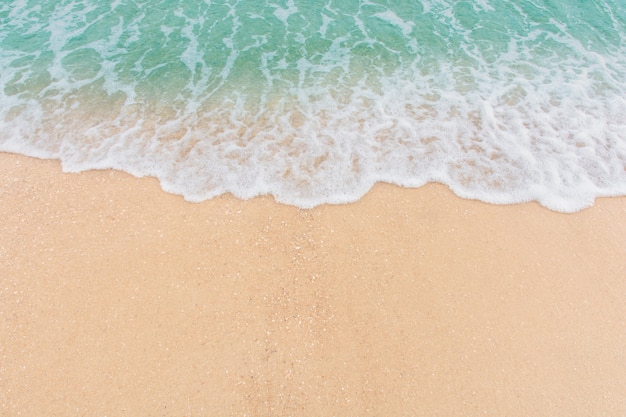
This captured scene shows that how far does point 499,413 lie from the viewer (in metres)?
4.55

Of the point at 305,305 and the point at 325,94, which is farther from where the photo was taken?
the point at 325,94

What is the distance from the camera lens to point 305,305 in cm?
543

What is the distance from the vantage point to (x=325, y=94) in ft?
29.5

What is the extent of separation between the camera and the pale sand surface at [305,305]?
468 cm

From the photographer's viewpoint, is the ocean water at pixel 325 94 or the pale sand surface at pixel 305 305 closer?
the pale sand surface at pixel 305 305

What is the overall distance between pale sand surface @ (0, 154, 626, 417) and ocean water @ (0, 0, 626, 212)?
0.70 meters

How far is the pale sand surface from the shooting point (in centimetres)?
468

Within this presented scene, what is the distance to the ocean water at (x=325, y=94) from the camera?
23.6ft

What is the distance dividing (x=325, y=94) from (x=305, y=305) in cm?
546

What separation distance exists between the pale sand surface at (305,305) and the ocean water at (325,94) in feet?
2.30

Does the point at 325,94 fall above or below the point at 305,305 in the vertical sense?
above

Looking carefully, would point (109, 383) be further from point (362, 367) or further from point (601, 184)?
point (601, 184)

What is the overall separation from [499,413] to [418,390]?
97 cm

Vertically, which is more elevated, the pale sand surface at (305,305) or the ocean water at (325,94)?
the ocean water at (325,94)
